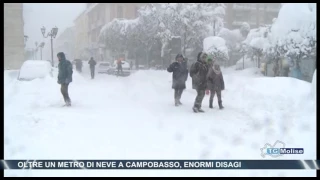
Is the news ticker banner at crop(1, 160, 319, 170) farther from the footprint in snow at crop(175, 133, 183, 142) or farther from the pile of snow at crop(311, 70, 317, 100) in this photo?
the pile of snow at crop(311, 70, 317, 100)

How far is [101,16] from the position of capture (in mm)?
4004

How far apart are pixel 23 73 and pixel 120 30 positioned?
108cm

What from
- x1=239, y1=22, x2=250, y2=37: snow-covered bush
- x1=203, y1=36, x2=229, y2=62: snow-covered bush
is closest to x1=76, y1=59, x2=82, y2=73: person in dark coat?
x1=203, y1=36, x2=229, y2=62: snow-covered bush

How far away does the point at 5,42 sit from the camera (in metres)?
3.89

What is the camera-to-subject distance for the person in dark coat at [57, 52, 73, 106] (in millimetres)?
4023

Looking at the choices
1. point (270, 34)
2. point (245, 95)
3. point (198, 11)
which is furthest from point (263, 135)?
point (198, 11)

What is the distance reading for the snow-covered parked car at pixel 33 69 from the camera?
159 inches

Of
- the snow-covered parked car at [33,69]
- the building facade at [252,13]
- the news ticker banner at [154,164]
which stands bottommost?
the news ticker banner at [154,164]

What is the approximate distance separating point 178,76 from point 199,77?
0.31 m

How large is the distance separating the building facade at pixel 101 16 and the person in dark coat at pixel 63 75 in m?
0.28

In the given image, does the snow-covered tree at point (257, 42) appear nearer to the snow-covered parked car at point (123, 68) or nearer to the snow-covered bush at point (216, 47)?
the snow-covered bush at point (216, 47)

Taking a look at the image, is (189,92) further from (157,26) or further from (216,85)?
(157,26)

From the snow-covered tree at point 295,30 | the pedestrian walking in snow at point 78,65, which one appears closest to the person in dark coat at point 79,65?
the pedestrian walking in snow at point 78,65

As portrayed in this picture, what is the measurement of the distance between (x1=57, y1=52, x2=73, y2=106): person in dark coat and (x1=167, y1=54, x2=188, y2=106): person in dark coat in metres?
1.03
